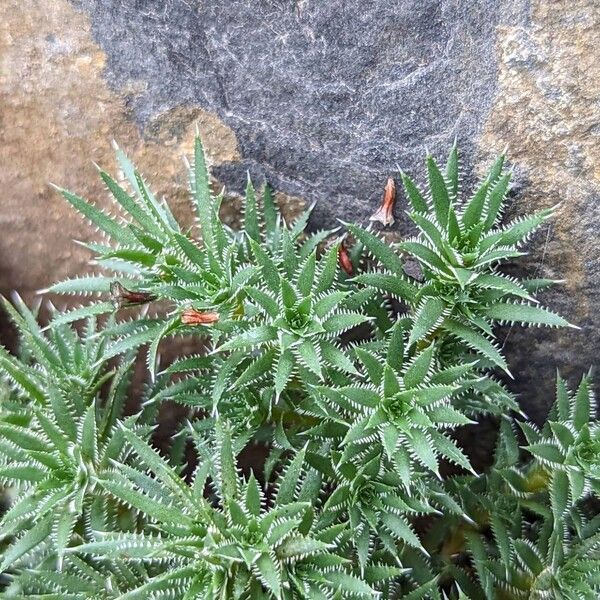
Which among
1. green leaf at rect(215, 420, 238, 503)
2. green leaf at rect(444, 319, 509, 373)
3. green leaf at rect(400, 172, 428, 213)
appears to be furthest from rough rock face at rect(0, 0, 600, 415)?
green leaf at rect(215, 420, 238, 503)

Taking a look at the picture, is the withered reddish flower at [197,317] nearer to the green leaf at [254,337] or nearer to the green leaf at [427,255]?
the green leaf at [254,337]

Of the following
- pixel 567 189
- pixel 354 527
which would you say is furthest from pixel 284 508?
pixel 567 189

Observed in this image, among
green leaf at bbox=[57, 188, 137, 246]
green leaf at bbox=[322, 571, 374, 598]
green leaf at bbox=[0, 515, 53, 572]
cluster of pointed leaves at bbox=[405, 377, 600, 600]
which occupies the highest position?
green leaf at bbox=[57, 188, 137, 246]

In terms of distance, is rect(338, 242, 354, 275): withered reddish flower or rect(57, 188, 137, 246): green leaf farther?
rect(338, 242, 354, 275): withered reddish flower

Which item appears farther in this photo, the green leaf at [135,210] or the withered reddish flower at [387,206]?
the withered reddish flower at [387,206]

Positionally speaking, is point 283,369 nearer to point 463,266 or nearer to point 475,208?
point 463,266

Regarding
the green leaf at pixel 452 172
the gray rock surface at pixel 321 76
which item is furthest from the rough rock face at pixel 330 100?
the green leaf at pixel 452 172

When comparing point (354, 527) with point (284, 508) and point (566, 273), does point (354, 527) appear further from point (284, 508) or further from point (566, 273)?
point (566, 273)

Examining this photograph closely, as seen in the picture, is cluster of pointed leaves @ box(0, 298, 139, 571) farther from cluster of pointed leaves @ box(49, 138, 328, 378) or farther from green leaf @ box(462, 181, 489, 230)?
green leaf @ box(462, 181, 489, 230)
